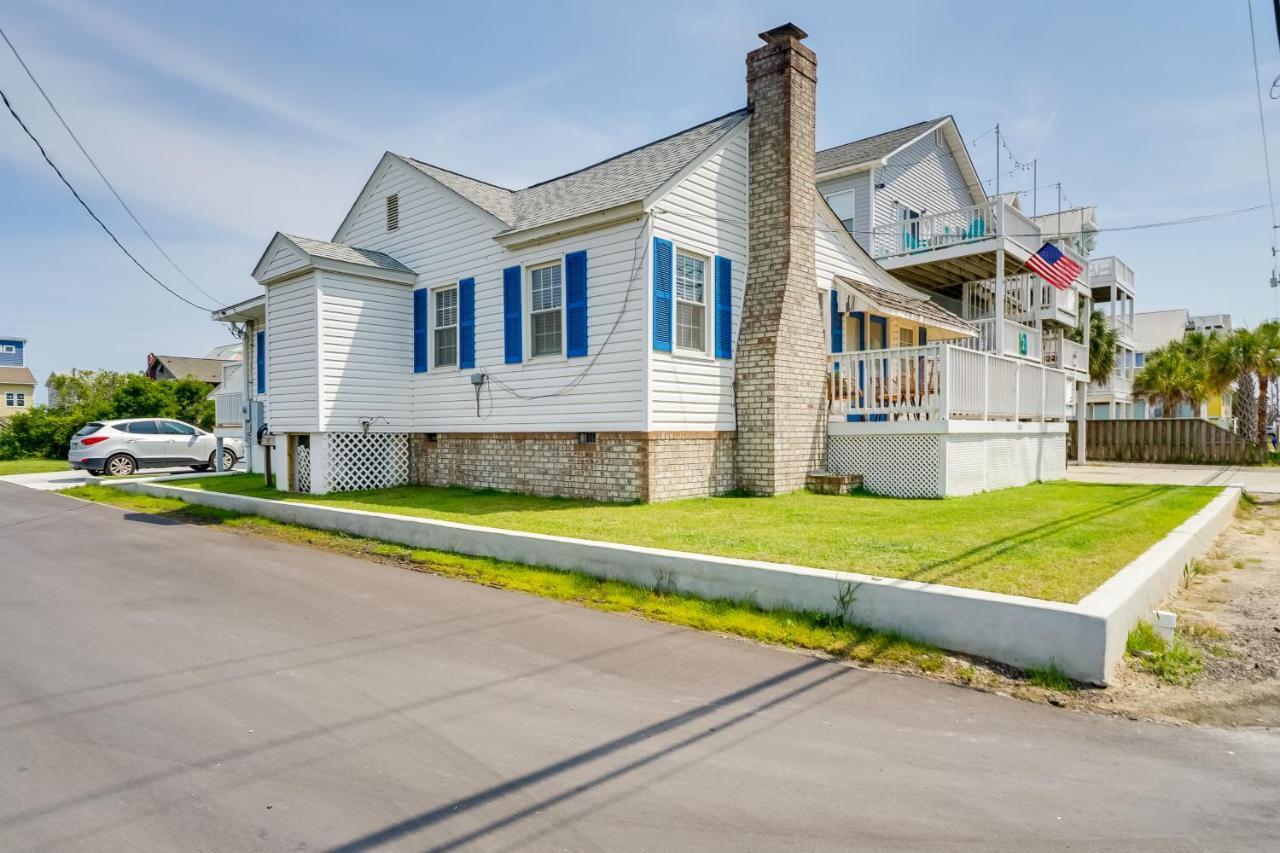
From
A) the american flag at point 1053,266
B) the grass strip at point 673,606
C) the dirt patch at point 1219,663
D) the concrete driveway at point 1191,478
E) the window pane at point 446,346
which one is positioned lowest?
the dirt patch at point 1219,663

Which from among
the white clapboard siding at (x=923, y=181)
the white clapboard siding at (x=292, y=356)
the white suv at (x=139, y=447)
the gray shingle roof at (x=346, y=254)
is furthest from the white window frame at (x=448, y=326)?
the white clapboard siding at (x=923, y=181)

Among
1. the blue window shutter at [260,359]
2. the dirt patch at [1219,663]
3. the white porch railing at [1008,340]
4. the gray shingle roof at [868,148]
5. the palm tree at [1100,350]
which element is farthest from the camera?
the palm tree at [1100,350]

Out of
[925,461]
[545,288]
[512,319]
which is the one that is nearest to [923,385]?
[925,461]

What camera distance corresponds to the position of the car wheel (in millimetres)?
19984

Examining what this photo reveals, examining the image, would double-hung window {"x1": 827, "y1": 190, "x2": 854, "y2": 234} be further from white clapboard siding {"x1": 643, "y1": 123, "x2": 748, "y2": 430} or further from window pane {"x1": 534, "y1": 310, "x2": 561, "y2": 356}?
window pane {"x1": 534, "y1": 310, "x2": 561, "y2": 356}

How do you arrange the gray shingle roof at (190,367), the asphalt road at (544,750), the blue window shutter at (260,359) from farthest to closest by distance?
the gray shingle roof at (190,367) < the blue window shutter at (260,359) < the asphalt road at (544,750)

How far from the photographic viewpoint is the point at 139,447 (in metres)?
20.5

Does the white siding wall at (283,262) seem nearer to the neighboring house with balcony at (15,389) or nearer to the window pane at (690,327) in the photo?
the window pane at (690,327)

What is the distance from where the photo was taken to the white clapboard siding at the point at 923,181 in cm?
2027

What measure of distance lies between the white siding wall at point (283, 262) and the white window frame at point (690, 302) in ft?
21.9

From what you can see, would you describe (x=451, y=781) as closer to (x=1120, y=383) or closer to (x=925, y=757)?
(x=925, y=757)

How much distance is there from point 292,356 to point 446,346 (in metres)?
2.76

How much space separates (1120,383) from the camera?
35.0m

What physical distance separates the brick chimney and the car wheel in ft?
57.8
